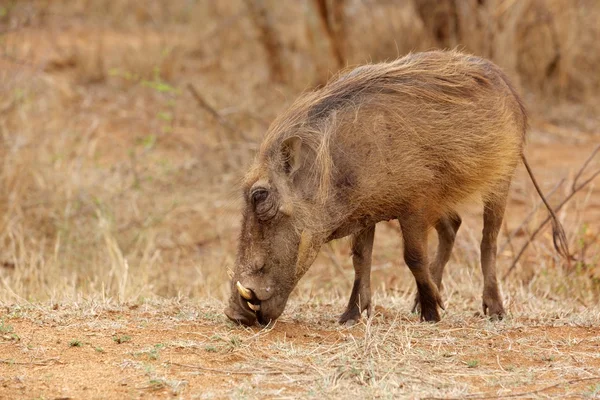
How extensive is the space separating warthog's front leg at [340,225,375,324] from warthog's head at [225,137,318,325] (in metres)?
0.48

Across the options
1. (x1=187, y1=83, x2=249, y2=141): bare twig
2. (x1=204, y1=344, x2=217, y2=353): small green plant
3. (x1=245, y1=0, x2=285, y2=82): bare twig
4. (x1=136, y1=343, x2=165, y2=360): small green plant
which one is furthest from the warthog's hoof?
(x1=245, y1=0, x2=285, y2=82): bare twig

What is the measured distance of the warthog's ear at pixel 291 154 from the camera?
3902 millimetres

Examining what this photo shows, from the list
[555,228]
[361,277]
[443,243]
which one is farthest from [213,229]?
[361,277]

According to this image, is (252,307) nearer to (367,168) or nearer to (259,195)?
(259,195)

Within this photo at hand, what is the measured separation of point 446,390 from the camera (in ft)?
10.4

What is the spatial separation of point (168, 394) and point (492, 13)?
7383mm

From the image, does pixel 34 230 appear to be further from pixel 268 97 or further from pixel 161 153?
pixel 268 97

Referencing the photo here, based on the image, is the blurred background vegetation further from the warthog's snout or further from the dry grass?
the warthog's snout

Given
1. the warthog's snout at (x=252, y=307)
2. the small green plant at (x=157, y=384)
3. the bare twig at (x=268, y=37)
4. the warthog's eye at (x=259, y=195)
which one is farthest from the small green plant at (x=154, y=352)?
the bare twig at (x=268, y=37)

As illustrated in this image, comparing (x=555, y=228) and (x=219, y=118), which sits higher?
(x=219, y=118)

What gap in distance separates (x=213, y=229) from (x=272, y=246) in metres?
4.07

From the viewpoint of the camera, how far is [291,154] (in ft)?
12.9

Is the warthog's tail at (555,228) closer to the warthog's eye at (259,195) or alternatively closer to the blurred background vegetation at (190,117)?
the blurred background vegetation at (190,117)

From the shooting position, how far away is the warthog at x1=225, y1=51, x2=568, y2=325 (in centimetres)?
389
